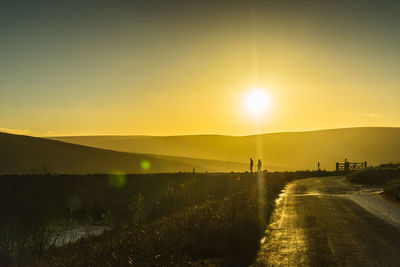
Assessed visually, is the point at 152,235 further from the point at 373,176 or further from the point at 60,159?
the point at 60,159

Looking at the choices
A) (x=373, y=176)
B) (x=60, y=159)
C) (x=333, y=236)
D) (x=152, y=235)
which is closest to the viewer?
(x=152, y=235)

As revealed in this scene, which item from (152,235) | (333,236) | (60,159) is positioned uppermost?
(60,159)

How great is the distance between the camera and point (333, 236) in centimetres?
1174

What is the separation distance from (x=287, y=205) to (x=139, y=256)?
13083 mm

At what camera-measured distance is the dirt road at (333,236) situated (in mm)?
9109

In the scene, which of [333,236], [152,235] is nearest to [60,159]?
[152,235]

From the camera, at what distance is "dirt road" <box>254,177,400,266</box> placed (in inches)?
359

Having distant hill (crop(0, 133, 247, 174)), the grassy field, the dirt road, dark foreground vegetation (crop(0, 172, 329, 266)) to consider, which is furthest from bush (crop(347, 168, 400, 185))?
distant hill (crop(0, 133, 247, 174))

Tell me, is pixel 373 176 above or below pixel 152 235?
above

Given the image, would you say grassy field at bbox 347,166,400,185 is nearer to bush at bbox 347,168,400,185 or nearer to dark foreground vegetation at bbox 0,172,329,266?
bush at bbox 347,168,400,185

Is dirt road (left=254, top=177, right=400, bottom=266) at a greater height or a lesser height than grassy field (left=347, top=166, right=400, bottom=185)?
lesser

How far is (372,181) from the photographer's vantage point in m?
38.8

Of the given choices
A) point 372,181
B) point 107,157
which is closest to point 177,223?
point 372,181

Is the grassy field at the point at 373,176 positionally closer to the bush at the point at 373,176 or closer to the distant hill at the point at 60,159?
the bush at the point at 373,176
